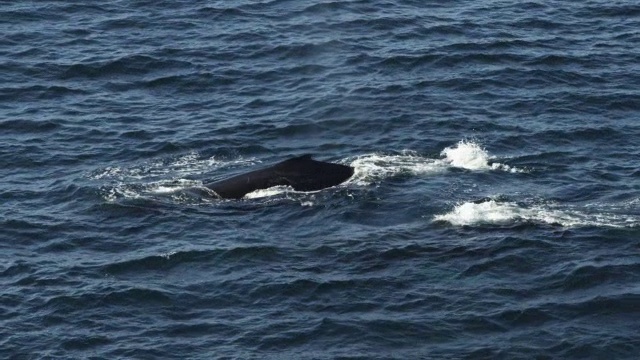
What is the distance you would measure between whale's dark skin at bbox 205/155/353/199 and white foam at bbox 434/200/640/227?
18.7ft

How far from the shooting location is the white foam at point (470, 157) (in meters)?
61.8

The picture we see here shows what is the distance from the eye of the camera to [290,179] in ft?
195

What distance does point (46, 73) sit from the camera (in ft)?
246

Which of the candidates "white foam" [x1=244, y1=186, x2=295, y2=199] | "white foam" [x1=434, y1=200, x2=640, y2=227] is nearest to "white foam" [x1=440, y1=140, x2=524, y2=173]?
"white foam" [x1=434, y1=200, x2=640, y2=227]

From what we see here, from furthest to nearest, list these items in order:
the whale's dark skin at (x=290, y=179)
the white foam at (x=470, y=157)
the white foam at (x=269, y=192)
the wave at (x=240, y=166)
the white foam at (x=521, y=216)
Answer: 1. the white foam at (x=470, y=157)
2. the wave at (x=240, y=166)
3. the whale's dark skin at (x=290, y=179)
4. the white foam at (x=269, y=192)
5. the white foam at (x=521, y=216)

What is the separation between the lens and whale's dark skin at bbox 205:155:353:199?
59125 mm

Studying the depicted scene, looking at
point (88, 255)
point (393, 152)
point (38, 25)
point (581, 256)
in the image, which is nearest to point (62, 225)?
point (88, 255)

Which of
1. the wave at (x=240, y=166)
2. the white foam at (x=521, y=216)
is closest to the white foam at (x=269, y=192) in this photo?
the wave at (x=240, y=166)

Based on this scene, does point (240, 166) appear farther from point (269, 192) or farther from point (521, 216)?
point (521, 216)

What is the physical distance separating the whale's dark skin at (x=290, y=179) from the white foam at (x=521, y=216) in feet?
18.7

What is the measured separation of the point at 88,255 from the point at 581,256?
748 inches

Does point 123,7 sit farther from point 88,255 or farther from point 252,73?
point 88,255

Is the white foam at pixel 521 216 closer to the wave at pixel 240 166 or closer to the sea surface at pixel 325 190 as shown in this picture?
the sea surface at pixel 325 190

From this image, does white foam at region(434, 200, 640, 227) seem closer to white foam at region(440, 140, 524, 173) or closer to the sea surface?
the sea surface
